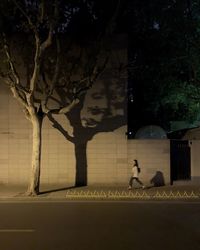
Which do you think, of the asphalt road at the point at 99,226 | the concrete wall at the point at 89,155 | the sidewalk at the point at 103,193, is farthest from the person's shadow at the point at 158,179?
the asphalt road at the point at 99,226

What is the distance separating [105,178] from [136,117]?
960 cm

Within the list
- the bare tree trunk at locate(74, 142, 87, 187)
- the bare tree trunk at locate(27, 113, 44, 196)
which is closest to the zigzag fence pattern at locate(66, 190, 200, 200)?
the bare tree trunk at locate(27, 113, 44, 196)

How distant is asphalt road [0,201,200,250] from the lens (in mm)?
10984

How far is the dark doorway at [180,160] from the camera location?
84.2 ft

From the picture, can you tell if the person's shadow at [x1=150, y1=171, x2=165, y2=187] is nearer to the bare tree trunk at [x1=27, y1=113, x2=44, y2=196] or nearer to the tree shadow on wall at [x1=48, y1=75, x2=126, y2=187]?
the tree shadow on wall at [x1=48, y1=75, x2=126, y2=187]

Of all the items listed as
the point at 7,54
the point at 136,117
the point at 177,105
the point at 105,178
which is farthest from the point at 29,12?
the point at 136,117

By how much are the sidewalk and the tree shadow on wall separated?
1.50 meters

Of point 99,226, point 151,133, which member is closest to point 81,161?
point 151,133

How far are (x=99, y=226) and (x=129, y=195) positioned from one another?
26.6 feet

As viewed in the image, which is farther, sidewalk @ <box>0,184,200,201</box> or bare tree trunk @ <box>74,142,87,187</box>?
bare tree trunk @ <box>74,142,87,187</box>

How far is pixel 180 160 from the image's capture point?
84.8 ft

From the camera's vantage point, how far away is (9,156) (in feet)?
82.8

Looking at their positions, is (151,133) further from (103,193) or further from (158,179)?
(103,193)

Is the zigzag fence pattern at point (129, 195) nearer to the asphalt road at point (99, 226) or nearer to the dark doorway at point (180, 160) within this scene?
the asphalt road at point (99, 226)
